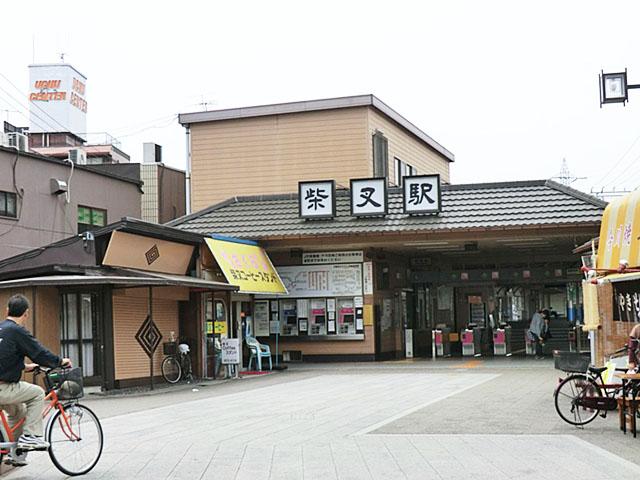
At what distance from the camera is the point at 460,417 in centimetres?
1418

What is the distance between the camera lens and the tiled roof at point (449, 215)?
27.4m

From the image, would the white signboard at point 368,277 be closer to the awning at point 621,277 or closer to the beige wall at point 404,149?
the beige wall at point 404,149

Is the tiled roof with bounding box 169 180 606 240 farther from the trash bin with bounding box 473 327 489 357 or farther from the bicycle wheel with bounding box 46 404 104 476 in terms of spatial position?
the bicycle wheel with bounding box 46 404 104 476

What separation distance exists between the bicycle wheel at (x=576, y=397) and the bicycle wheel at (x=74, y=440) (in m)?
6.50

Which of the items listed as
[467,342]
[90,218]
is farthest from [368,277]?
[90,218]

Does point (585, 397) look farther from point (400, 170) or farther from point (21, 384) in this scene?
point (400, 170)

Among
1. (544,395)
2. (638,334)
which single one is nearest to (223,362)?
(544,395)

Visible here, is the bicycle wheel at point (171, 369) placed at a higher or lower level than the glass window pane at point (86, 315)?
lower

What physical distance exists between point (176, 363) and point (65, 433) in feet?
45.4

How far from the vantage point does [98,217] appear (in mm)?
34906

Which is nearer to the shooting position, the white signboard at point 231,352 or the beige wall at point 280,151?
the white signboard at point 231,352

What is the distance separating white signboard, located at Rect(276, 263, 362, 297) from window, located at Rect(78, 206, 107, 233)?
765cm

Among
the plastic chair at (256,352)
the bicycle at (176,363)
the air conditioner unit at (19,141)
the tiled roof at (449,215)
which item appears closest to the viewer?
the bicycle at (176,363)

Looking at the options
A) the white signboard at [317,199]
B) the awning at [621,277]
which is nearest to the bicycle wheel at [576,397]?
the awning at [621,277]
